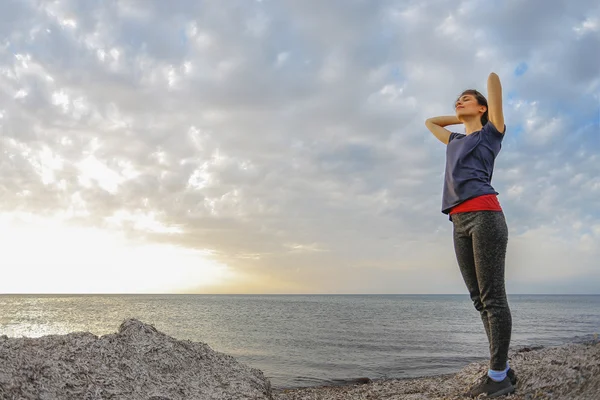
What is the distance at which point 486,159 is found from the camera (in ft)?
13.6

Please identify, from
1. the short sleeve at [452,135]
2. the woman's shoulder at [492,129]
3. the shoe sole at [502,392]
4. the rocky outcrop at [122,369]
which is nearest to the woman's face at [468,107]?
the short sleeve at [452,135]

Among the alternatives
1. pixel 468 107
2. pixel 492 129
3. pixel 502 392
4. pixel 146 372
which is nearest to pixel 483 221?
pixel 492 129

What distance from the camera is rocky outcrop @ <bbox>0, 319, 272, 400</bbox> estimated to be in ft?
12.5

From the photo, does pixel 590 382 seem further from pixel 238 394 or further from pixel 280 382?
pixel 280 382

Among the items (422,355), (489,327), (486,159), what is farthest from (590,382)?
(422,355)

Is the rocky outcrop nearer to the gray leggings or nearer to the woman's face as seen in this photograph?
the gray leggings

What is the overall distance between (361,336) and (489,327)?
20268mm

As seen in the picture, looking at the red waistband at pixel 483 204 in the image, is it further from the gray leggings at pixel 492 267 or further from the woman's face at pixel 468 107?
the woman's face at pixel 468 107

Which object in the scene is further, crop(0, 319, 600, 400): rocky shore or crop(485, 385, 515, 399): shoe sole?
crop(485, 385, 515, 399): shoe sole

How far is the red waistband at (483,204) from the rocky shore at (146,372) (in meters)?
1.63

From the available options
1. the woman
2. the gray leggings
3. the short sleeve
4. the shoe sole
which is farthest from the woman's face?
the shoe sole

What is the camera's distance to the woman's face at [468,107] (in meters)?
4.41

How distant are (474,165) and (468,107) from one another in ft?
2.31

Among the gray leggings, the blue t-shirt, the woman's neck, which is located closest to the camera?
the gray leggings
